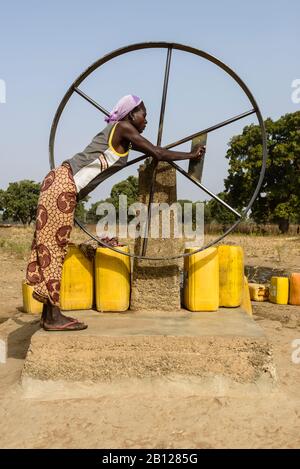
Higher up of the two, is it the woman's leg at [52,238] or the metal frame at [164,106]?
the metal frame at [164,106]

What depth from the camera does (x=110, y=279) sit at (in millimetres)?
3848

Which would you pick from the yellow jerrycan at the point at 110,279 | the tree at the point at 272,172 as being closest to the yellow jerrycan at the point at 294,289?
the yellow jerrycan at the point at 110,279

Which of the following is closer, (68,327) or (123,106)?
(68,327)

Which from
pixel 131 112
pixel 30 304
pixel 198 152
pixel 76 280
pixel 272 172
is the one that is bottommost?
pixel 30 304

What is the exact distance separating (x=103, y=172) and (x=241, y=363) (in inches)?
63.3

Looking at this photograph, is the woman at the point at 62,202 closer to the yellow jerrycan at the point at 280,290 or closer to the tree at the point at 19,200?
the yellow jerrycan at the point at 280,290

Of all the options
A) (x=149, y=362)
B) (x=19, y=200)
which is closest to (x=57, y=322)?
(x=149, y=362)

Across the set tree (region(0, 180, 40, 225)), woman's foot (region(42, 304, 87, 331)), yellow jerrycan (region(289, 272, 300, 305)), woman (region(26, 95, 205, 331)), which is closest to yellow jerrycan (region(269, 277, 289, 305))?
yellow jerrycan (region(289, 272, 300, 305))

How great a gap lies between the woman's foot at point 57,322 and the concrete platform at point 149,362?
123mm

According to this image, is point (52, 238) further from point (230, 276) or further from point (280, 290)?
point (280, 290)

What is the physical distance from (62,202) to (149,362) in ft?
4.03

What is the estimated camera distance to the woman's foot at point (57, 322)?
3.35 m
